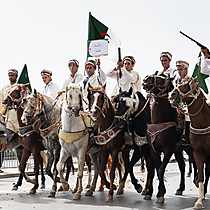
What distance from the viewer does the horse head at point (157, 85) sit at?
951 cm

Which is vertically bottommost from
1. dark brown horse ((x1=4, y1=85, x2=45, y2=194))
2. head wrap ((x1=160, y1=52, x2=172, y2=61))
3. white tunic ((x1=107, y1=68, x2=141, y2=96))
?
dark brown horse ((x1=4, y1=85, x2=45, y2=194))

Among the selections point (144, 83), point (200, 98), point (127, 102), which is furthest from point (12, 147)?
point (200, 98)

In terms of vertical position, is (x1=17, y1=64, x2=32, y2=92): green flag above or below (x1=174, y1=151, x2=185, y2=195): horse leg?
above

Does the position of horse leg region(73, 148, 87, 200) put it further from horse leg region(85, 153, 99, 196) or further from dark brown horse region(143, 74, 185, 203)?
dark brown horse region(143, 74, 185, 203)

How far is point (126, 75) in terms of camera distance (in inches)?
437

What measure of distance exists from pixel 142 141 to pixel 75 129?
4.95 feet

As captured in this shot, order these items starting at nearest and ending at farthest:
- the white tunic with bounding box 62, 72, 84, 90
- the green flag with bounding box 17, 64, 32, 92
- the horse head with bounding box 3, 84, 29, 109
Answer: the white tunic with bounding box 62, 72, 84, 90
the horse head with bounding box 3, 84, 29, 109
the green flag with bounding box 17, 64, 32, 92

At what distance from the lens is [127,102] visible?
33.9ft

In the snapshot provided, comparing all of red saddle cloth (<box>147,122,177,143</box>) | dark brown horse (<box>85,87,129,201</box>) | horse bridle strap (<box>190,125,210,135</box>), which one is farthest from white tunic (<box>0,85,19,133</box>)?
horse bridle strap (<box>190,125,210,135</box>)

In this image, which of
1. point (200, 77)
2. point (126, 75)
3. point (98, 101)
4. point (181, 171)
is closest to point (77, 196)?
point (98, 101)

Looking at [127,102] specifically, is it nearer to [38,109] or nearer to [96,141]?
[96,141]

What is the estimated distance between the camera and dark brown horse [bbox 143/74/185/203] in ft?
31.3

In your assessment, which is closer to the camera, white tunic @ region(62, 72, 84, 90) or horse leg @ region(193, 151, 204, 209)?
horse leg @ region(193, 151, 204, 209)

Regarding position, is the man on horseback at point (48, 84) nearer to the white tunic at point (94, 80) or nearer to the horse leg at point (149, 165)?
the white tunic at point (94, 80)
